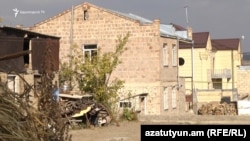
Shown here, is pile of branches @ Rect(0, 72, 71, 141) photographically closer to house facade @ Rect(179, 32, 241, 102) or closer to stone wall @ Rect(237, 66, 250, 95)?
house facade @ Rect(179, 32, 241, 102)

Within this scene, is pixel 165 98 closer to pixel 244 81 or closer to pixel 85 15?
pixel 85 15

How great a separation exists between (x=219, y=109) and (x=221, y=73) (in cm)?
1817

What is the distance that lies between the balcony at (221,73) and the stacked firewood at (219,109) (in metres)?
15.6

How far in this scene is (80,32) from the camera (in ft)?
114

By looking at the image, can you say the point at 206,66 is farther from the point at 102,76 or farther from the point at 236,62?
the point at 102,76

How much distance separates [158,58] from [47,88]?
30.2m

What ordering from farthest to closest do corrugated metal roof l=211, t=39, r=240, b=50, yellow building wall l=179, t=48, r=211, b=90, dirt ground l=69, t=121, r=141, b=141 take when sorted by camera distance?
corrugated metal roof l=211, t=39, r=240, b=50 → yellow building wall l=179, t=48, r=211, b=90 → dirt ground l=69, t=121, r=141, b=141

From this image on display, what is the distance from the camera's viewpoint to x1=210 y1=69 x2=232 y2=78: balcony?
54.7 metres

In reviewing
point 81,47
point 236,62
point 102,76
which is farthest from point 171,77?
point 236,62

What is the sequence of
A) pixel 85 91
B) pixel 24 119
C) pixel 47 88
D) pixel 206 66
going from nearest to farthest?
pixel 24 119 < pixel 47 88 < pixel 85 91 < pixel 206 66

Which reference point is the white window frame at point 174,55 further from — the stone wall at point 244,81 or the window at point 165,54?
the stone wall at point 244,81

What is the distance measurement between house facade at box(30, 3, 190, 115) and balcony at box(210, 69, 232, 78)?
63.9ft

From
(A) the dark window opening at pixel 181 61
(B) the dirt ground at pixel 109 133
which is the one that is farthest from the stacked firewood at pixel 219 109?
(B) the dirt ground at pixel 109 133

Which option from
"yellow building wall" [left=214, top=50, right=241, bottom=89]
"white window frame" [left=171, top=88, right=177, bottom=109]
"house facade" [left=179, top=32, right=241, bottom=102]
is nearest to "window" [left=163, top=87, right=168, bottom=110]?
"white window frame" [left=171, top=88, right=177, bottom=109]
